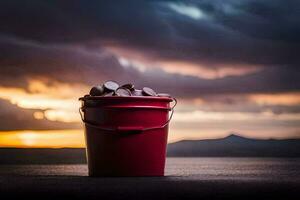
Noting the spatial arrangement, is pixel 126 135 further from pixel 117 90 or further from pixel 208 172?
pixel 208 172

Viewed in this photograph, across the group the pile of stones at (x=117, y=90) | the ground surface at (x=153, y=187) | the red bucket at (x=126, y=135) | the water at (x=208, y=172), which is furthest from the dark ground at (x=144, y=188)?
the pile of stones at (x=117, y=90)

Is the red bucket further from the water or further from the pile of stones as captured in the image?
the water

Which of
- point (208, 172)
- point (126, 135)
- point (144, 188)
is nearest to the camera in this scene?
point (144, 188)

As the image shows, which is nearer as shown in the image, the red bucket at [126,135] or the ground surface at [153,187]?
the ground surface at [153,187]

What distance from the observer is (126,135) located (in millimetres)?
5367

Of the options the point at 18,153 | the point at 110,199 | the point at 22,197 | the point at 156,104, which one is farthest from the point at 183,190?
the point at 18,153

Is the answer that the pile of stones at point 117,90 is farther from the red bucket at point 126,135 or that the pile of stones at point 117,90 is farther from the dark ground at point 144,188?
the dark ground at point 144,188

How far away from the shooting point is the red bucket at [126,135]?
5367 millimetres

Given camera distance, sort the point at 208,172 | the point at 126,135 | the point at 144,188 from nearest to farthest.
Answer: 1. the point at 144,188
2. the point at 126,135
3. the point at 208,172

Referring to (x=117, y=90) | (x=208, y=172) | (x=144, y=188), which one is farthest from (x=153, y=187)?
(x=208, y=172)

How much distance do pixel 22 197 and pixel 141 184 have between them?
3.42 ft

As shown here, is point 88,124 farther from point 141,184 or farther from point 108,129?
point 141,184

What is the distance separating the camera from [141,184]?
15.1ft

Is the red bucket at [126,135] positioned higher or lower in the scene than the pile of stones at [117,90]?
lower
